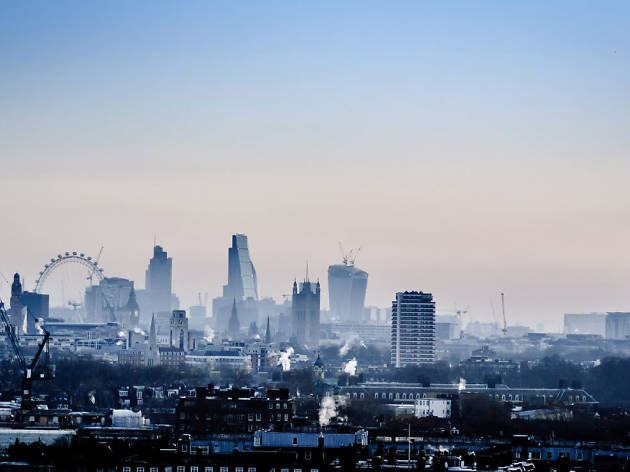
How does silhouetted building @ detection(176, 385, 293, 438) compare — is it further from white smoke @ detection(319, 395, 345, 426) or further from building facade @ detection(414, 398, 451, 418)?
building facade @ detection(414, 398, 451, 418)

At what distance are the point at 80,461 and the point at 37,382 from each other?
329ft

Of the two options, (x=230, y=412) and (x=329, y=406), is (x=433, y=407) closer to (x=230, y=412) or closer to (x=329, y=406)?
(x=329, y=406)

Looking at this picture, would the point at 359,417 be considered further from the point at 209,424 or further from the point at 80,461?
the point at 80,461

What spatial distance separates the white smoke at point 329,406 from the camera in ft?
472

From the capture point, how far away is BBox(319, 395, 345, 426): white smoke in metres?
144

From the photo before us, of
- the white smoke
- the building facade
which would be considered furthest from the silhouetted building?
the building facade

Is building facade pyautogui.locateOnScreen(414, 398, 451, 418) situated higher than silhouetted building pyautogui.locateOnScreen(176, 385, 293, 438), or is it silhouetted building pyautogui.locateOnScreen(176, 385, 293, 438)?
building facade pyautogui.locateOnScreen(414, 398, 451, 418)

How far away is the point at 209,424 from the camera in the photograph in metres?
127

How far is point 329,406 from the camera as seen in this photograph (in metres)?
163

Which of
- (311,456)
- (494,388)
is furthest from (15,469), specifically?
(494,388)

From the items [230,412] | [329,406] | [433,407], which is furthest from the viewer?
[329,406]

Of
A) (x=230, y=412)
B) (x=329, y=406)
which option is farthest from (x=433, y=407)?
(x=230, y=412)

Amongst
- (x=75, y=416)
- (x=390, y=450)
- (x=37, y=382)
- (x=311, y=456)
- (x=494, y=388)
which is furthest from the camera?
(x=494, y=388)

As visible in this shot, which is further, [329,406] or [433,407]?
[329,406]
